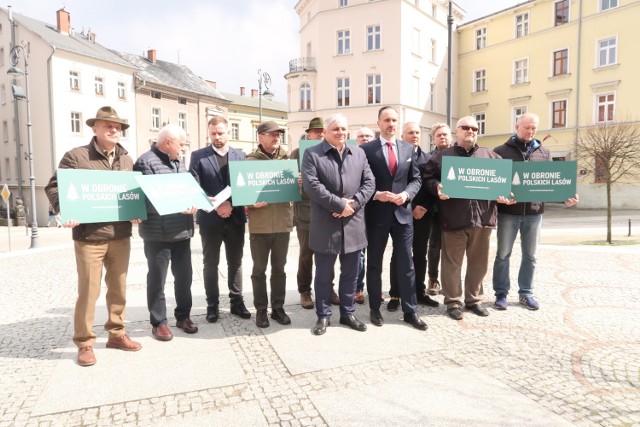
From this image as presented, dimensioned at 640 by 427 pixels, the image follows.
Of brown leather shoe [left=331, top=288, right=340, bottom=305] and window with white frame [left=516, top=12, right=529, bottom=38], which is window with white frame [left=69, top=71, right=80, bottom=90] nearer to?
brown leather shoe [left=331, top=288, right=340, bottom=305]

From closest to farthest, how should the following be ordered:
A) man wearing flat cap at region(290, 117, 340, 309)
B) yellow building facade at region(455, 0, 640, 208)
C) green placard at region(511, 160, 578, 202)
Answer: green placard at region(511, 160, 578, 202)
man wearing flat cap at region(290, 117, 340, 309)
yellow building facade at region(455, 0, 640, 208)

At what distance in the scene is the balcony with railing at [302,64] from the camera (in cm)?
3244

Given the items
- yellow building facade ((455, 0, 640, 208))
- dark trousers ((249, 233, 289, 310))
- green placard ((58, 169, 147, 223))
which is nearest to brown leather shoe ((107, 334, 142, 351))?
green placard ((58, 169, 147, 223))

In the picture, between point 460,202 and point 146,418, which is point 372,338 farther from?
point 146,418

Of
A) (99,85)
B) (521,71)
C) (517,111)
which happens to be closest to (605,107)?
(517,111)

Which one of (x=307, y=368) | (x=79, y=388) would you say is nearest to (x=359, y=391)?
(x=307, y=368)

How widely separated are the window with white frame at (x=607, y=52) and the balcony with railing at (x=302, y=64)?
19.6m

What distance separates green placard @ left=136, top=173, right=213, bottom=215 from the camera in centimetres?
401

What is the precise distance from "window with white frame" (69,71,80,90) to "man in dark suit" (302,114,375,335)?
33.9 m

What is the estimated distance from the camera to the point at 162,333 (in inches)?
177

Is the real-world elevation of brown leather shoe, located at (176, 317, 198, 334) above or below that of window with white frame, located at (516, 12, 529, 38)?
below

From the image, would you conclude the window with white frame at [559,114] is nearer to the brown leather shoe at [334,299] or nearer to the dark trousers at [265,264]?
the brown leather shoe at [334,299]

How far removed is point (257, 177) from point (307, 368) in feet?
6.95

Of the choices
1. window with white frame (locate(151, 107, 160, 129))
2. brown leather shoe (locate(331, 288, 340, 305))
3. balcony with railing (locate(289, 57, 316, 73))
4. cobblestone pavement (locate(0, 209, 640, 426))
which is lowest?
cobblestone pavement (locate(0, 209, 640, 426))
